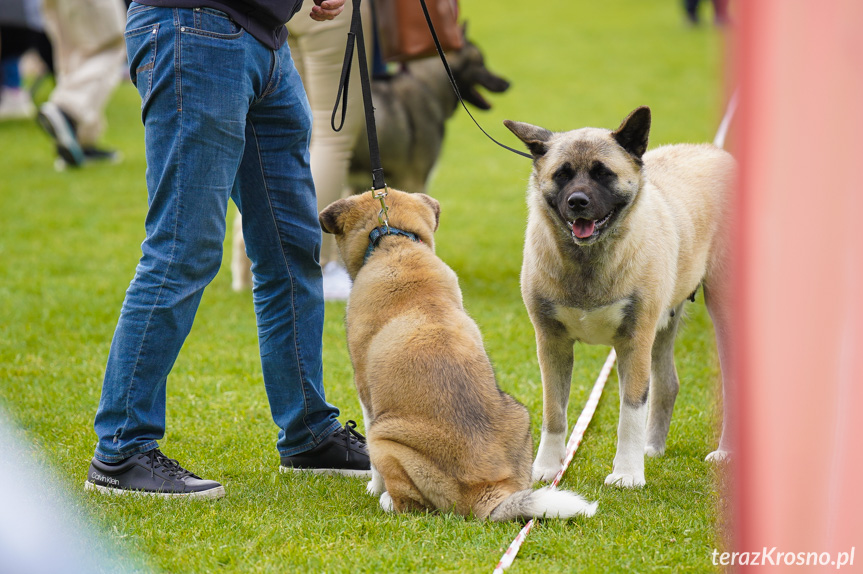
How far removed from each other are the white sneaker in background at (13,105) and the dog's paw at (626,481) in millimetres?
12743

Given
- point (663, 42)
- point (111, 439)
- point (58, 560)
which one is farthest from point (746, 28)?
point (663, 42)

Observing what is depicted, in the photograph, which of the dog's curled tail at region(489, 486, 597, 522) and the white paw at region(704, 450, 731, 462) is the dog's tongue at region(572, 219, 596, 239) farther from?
the white paw at region(704, 450, 731, 462)

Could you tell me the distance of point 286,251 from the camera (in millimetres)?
3312

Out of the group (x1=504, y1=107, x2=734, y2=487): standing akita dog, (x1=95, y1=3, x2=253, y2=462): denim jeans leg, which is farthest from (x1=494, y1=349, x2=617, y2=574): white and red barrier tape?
(x1=95, y1=3, x2=253, y2=462): denim jeans leg

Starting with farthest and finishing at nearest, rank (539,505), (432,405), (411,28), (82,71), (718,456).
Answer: (82,71) < (411,28) < (718,456) < (432,405) < (539,505)

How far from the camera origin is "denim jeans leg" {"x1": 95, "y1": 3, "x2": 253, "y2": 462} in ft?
9.23

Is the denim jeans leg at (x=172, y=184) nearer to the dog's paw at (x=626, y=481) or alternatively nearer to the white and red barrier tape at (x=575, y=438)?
the white and red barrier tape at (x=575, y=438)

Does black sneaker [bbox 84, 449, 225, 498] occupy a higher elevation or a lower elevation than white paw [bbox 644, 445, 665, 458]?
higher

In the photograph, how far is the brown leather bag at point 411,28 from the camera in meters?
5.50

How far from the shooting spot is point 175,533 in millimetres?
2816

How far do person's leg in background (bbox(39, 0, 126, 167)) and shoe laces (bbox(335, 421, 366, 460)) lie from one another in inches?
Answer: 296

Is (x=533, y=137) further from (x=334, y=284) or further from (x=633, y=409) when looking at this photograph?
(x=334, y=284)

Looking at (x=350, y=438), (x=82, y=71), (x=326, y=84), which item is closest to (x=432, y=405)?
(x=350, y=438)

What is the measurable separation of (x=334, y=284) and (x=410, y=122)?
4.44 feet
